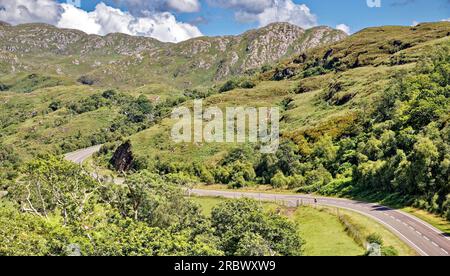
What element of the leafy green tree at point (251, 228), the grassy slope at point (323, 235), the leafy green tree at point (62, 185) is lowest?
the grassy slope at point (323, 235)

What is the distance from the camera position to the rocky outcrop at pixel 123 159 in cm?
15312

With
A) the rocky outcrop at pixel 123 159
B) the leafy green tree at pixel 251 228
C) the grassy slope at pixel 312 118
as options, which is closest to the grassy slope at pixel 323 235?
the leafy green tree at pixel 251 228

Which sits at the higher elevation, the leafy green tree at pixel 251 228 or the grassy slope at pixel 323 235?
the leafy green tree at pixel 251 228

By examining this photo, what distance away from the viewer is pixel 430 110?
86375 millimetres

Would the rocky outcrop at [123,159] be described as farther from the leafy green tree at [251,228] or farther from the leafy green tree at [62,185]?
the leafy green tree at [251,228]

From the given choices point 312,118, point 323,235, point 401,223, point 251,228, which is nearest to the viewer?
point 251,228

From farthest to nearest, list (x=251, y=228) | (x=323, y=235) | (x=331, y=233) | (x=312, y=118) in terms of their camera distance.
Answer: (x=312, y=118), (x=331, y=233), (x=323, y=235), (x=251, y=228)

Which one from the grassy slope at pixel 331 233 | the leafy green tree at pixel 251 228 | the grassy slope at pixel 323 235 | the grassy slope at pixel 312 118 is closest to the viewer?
the leafy green tree at pixel 251 228

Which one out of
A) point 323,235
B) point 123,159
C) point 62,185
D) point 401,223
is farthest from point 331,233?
point 123,159

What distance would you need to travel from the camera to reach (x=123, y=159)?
15925 centimetres

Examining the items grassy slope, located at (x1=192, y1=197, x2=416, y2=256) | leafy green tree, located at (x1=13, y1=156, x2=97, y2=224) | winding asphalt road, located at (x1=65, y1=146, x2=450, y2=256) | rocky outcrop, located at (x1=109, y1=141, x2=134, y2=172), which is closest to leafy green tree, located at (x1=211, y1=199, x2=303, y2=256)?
grassy slope, located at (x1=192, y1=197, x2=416, y2=256)

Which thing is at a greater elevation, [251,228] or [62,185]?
[62,185]

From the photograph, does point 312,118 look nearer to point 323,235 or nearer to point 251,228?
point 323,235

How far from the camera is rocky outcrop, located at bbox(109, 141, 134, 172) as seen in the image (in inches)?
6029
